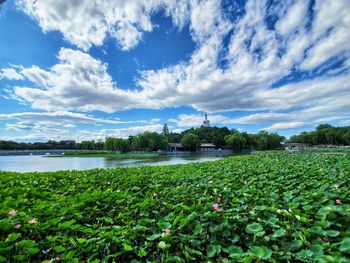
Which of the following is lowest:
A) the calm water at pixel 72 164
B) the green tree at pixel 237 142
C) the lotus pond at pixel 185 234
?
the calm water at pixel 72 164

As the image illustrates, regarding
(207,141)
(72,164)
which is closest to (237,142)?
(207,141)

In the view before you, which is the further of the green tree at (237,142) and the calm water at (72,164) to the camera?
the green tree at (237,142)

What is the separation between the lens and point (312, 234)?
167 cm

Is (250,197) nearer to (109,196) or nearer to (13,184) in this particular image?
(109,196)

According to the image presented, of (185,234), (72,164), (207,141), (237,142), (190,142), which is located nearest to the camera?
(185,234)

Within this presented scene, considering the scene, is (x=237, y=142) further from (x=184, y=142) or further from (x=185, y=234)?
(x=185, y=234)

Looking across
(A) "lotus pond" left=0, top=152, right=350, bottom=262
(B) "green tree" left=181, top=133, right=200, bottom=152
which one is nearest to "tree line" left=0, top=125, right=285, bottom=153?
(B) "green tree" left=181, top=133, right=200, bottom=152

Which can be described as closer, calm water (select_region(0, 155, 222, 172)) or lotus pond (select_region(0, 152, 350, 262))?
lotus pond (select_region(0, 152, 350, 262))

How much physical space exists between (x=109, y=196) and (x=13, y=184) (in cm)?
283

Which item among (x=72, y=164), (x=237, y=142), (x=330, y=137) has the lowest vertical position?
(x=72, y=164)

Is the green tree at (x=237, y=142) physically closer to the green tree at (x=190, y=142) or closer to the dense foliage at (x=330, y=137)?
the green tree at (x=190, y=142)

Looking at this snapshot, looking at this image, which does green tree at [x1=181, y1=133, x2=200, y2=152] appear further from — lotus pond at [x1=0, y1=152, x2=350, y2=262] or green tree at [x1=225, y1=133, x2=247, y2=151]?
lotus pond at [x1=0, y1=152, x2=350, y2=262]

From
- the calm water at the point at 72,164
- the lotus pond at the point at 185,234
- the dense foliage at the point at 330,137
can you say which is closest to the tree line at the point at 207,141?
the dense foliage at the point at 330,137

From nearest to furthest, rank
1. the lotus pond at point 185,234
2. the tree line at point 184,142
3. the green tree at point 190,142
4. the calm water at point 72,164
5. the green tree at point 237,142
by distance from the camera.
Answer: the lotus pond at point 185,234
the calm water at point 72,164
the tree line at point 184,142
the green tree at point 237,142
the green tree at point 190,142
